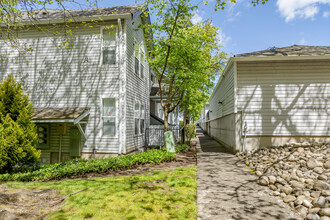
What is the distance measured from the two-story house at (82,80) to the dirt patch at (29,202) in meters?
4.73

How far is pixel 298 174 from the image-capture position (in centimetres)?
592

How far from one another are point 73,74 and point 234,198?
9.66m

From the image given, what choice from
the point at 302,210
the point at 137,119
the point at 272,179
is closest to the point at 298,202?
the point at 302,210

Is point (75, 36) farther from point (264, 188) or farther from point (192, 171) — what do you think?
point (264, 188)

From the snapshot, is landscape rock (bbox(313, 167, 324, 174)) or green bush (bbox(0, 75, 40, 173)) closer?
landscape rock (bbox(313, 167, 324, 174))

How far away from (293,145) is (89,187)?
8.07m

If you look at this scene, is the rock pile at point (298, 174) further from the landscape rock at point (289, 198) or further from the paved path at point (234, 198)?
the paved path at point (234, 198)

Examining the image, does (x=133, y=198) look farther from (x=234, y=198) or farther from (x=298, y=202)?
(x=298, y=202)

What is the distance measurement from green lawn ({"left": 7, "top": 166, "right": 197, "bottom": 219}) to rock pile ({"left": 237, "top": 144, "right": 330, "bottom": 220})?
212 cm

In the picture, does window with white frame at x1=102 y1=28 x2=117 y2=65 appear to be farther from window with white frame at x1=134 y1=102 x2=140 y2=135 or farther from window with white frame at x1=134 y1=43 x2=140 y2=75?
window with white frame at x1=134 y1=102 x2=140 y2=135

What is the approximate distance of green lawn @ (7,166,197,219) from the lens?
4305 millimetres

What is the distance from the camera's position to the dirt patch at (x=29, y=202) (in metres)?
4.34

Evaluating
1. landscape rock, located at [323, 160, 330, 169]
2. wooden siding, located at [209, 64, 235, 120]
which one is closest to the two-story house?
wooden siding, located at [209, 64, 235, 120]

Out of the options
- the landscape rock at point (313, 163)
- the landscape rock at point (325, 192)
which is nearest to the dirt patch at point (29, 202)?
the landscape rock at point (325, 192)
